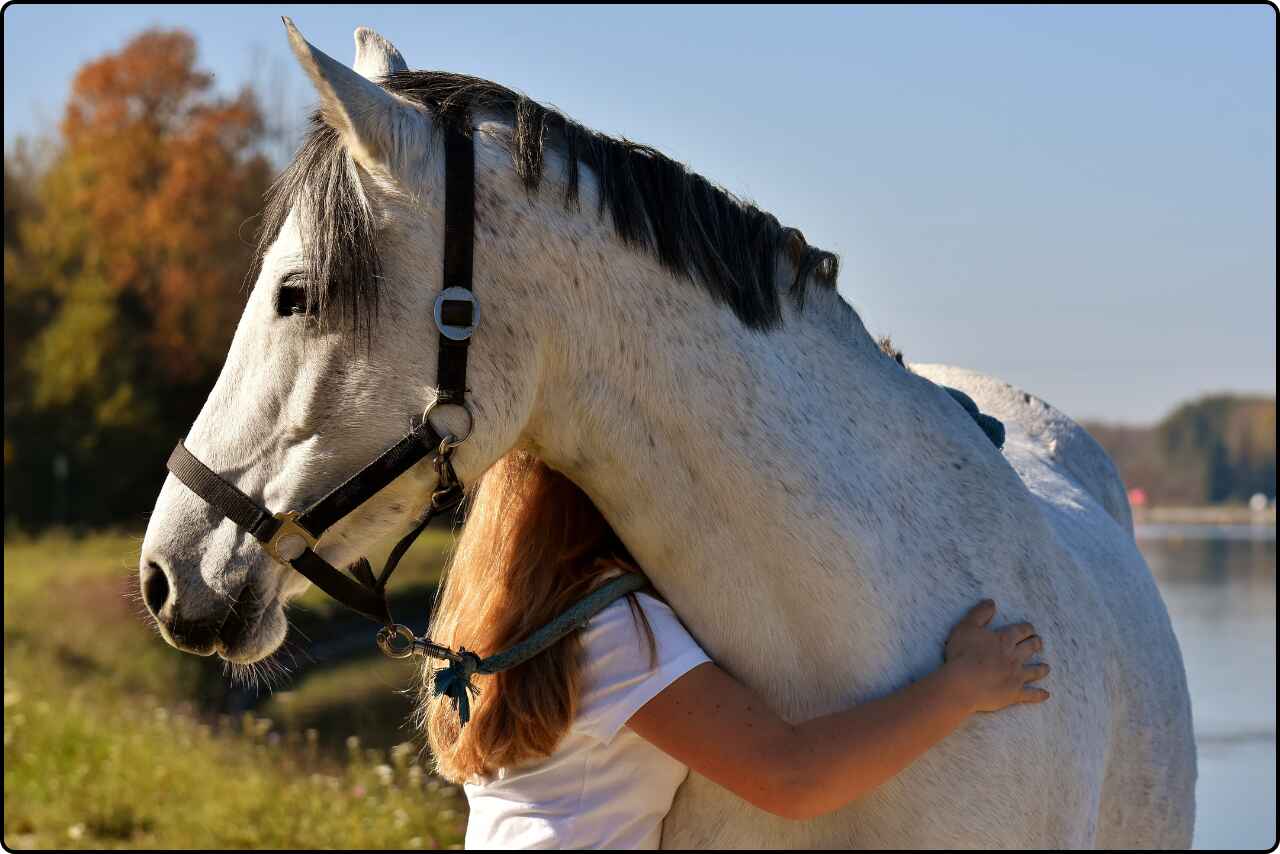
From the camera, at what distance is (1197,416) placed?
10.8 m

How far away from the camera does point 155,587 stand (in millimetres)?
1632

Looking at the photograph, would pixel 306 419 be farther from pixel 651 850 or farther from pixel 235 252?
pixel 235 252

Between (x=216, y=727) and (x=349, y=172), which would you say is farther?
(x=216, y=727)

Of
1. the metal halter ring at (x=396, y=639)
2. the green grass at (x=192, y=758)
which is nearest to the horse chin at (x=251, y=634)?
the metal halter ring at (x=396, y=639)

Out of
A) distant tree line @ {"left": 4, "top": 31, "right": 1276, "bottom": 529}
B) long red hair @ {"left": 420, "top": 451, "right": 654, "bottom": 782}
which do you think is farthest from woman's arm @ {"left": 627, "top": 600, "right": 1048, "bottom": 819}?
distant tree line @ {"left": 4, "top": 31, "right": 1276, "bottom": 529}

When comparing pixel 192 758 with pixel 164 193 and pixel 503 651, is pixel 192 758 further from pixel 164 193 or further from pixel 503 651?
pixel 164 193

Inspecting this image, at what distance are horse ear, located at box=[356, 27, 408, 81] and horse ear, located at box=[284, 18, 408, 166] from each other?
9.0 inches

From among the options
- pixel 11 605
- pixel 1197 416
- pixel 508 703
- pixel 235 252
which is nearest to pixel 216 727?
pixel 11 605

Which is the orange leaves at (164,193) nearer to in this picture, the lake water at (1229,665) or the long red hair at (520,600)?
the lake water at (1229,665)

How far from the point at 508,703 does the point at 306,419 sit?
57 centimetres

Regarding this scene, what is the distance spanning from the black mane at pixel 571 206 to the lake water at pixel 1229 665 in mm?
3302

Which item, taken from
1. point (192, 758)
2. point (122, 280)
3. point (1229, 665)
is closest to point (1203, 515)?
point (1229, 665)

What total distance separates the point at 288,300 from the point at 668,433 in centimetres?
57

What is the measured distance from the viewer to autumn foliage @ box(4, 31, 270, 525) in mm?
16859
